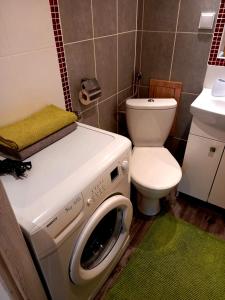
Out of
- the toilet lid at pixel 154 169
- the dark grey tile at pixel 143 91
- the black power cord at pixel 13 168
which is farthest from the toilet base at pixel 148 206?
the black power cord at pixel 13 168

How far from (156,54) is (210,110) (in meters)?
0.71

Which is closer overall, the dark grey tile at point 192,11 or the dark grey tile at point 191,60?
the dark grey tile at point 192,11

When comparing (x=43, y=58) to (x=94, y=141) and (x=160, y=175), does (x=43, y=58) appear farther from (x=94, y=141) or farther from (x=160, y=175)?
(x=160, y=175)

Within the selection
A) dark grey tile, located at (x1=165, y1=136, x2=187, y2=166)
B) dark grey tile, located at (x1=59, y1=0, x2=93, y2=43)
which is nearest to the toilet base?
dark grey tile, located at (x1=165, y1=136, x2=187, y2=166)

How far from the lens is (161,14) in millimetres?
1559

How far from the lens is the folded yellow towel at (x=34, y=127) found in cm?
88

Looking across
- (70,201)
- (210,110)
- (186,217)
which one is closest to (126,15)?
(210,110)

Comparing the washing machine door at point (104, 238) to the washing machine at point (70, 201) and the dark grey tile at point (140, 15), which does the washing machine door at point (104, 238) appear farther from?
the dark grey tile at point (140, 15)

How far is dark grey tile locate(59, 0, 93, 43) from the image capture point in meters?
1.08

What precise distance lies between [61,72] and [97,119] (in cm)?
47

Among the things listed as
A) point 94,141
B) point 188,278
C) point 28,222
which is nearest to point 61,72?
point 94,141

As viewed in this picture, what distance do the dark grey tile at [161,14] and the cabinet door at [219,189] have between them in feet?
3.32

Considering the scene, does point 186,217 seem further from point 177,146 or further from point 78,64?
point 78,64

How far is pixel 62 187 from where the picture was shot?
2.46 feet
